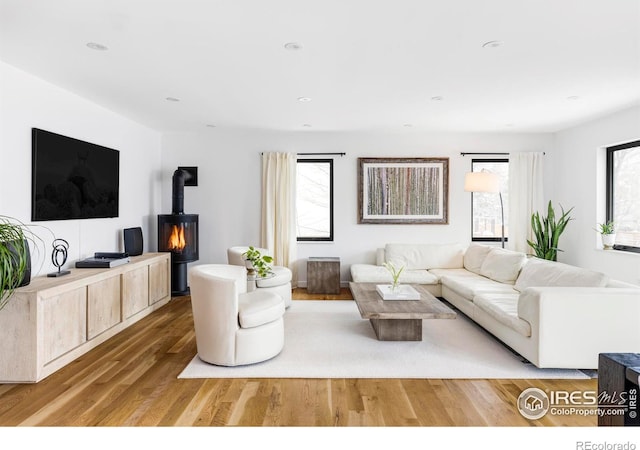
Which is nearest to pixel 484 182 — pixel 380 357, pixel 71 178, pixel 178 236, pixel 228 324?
pixel 380 357

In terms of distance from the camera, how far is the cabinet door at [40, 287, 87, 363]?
9.73 ft

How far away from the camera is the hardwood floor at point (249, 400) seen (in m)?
2.32

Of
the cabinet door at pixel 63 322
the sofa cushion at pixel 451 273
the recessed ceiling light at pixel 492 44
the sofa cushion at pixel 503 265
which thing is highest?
the recessed ceiling light at pixel 492 44

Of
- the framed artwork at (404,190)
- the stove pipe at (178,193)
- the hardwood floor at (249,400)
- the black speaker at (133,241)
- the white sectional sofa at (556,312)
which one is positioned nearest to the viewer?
the hardwood floor at (249,400)

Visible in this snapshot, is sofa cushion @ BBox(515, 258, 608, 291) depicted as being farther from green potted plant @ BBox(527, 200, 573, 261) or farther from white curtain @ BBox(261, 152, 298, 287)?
white curtain @ BBox(261, 152, 298, 287)

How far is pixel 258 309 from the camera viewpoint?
3195 mm

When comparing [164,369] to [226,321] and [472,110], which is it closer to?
[226,321]

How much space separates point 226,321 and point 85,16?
228cm

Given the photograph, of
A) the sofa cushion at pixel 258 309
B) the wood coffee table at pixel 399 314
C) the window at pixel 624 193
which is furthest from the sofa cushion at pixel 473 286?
the sofa cushion at pixel 258 309

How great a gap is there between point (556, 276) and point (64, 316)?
4.41m

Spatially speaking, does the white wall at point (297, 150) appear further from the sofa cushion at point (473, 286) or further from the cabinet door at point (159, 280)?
the sofa cushion at point (473, 286)

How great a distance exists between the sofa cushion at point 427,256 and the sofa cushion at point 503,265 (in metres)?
0.69

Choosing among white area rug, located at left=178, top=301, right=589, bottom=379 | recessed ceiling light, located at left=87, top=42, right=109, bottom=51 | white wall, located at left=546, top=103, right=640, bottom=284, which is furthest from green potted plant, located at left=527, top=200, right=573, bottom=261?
recessed ceiling light, located at left=87, top=42, right=109, bottom=51

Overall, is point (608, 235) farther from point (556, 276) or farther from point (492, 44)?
point (492, 44)
